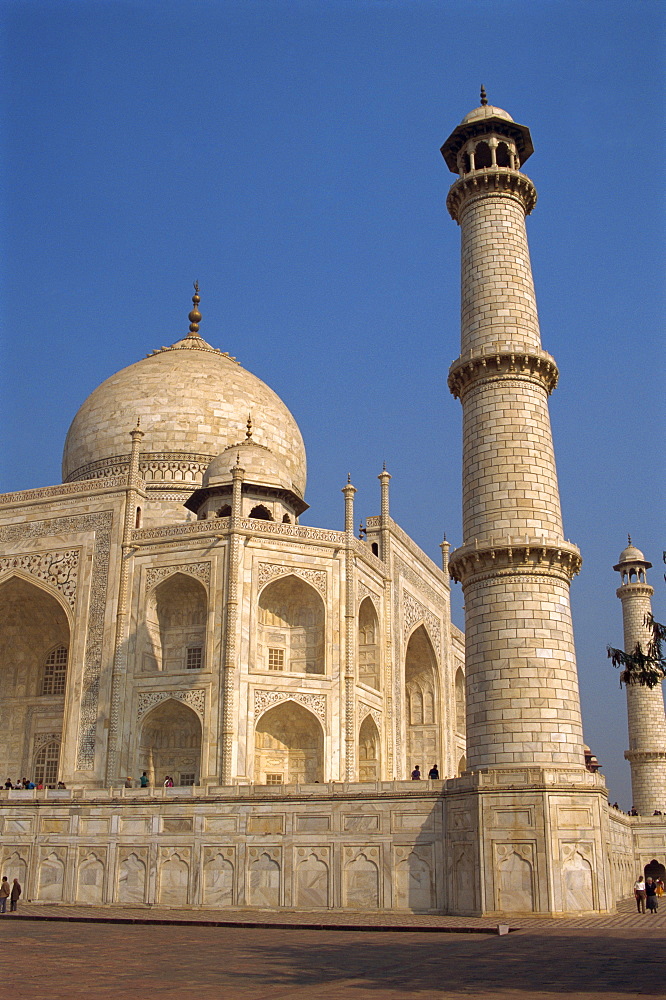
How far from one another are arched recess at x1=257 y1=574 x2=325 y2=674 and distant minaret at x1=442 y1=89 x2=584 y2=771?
11035 millimetres

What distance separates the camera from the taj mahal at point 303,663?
1519cm

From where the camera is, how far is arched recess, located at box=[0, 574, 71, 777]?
96.1 ft

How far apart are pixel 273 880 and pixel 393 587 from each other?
46.8ft

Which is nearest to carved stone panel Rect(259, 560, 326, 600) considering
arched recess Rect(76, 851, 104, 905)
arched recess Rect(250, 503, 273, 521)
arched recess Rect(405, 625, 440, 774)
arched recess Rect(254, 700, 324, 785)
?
arched recess Rect(250, 503, 273, 521)

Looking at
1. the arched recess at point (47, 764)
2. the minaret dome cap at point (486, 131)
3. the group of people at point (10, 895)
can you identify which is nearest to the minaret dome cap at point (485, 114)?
the minaret dome cap at point (486, 131)

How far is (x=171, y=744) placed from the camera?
86.3 ft

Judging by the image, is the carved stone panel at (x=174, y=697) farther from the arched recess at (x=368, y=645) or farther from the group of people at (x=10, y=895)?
the group of people at (x=10, y=895)

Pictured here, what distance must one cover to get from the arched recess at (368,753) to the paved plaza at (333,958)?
1292 centimetres

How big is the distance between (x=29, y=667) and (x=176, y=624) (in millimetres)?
5971

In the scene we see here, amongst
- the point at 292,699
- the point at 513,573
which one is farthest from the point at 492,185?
the point at 292,699

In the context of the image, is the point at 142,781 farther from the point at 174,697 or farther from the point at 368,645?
the point at 368,645

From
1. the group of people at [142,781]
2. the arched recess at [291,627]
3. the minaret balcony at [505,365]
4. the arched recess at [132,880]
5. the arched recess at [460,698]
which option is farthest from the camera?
the arched recess at [460,698]

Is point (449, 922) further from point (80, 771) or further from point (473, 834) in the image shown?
point (80, 771)

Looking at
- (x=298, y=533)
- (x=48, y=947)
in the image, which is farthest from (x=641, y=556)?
(x=48, y=947)
